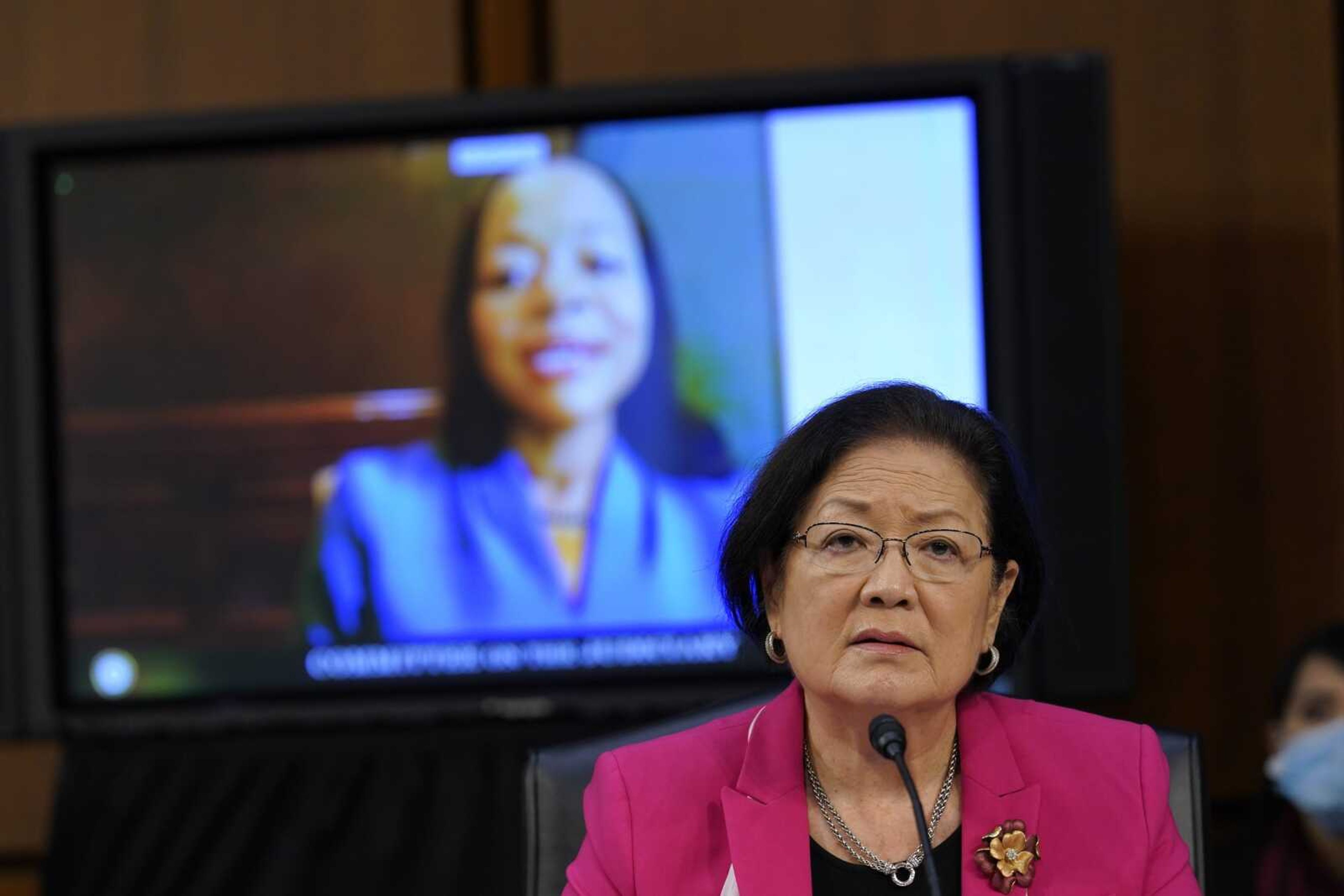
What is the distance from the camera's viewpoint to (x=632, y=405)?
3.06 metres

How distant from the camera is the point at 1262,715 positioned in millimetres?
3297

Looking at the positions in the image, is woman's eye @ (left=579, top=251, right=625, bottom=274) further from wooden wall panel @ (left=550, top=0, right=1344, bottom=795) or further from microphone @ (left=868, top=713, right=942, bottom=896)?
microphone @ (left=868, top=713, right=942, bottom=896)

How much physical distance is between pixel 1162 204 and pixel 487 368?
154 cm

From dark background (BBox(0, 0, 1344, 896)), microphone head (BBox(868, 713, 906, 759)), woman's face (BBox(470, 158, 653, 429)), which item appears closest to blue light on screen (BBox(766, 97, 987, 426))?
woman's face (BBox(470, 158, 653, 429))

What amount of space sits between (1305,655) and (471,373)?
1.68 m

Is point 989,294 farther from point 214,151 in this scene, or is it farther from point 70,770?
point 70,770

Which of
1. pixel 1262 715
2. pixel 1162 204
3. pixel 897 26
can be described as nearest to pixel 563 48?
pixel 897 26

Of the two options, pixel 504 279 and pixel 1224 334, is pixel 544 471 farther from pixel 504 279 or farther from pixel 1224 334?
pixel 1224 334

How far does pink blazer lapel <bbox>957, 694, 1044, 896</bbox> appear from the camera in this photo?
1.48 metres

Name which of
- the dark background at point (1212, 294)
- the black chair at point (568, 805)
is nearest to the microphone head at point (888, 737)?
the black chair at point (568, 805)

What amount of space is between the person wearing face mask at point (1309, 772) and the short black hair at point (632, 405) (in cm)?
113

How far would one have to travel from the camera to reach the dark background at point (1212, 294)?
3309mm

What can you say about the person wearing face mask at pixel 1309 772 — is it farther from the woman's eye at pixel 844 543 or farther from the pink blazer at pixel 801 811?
the woman's eye at pixel 844 543

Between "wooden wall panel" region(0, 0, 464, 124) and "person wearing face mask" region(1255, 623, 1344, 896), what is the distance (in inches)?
87.0
